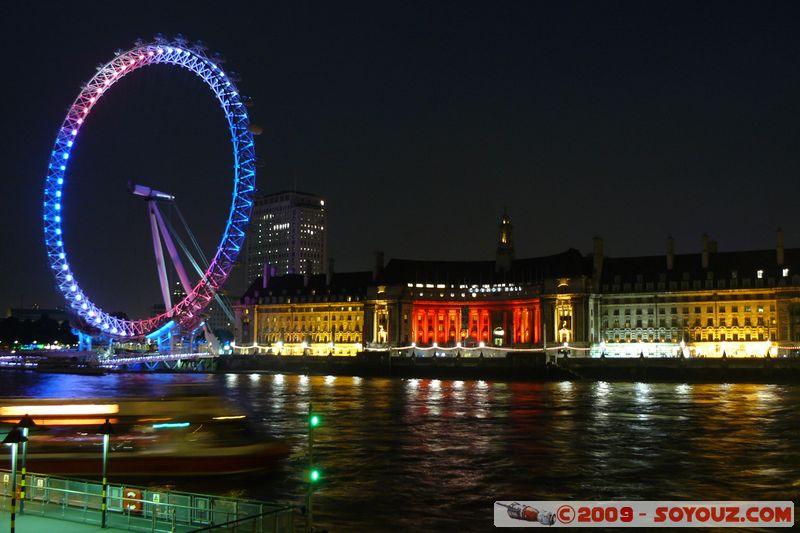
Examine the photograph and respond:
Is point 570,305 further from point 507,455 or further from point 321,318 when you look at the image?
point 507,455

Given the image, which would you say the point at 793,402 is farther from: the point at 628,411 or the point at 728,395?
the point at 628,411

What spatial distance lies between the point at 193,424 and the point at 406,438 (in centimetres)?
1797

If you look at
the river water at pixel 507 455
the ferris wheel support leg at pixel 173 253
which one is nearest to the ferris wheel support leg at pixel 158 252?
the ferris wheel support leg at pixel 173 253

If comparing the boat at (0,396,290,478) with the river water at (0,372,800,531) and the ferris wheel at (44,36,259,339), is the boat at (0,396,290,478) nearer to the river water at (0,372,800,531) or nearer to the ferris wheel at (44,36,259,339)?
the river water at (0,372,800,531)

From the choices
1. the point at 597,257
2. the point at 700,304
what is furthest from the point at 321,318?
the point at 700,304

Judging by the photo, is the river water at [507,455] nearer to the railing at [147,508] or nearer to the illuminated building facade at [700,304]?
the railing at [147,508]

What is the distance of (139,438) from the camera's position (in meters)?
33.7

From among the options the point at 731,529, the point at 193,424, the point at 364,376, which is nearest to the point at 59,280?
the point at 364,376

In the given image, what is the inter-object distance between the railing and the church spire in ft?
530

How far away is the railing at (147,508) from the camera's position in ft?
66.6

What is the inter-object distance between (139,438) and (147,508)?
448 inches

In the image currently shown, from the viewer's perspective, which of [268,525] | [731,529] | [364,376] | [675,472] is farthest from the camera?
[364,376]

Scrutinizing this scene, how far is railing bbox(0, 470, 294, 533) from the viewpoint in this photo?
20297 mm

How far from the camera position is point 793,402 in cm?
7556
